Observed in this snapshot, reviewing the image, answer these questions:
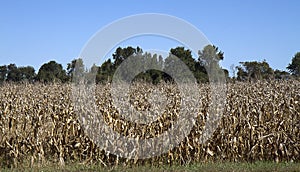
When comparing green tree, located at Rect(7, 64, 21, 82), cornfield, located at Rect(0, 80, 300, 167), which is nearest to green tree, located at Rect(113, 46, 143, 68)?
cornfield, located at Rect(0, 80, 300, 167)

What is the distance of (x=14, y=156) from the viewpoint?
9164 millimetres

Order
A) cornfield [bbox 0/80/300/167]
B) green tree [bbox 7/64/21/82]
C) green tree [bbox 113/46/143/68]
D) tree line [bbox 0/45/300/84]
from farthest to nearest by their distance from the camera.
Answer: green tree [bbox 7/64/21/82] → green tree [bbox 113/46/143/68] → tree line [bbox 0/45/300/84] → cornfield [bbox 0/80/300/167]

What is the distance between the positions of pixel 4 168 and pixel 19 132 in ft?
2.90

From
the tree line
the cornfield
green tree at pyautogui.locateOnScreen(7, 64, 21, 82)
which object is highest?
green tree at pyautogui.locateOnScreen(7, 64, 21, 82)

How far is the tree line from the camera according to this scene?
14891mm

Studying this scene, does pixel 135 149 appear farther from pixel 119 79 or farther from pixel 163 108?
pixel 119 79

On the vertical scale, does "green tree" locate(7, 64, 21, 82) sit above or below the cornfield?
above

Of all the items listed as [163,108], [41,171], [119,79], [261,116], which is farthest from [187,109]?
[119,79]

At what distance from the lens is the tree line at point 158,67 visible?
14891mm

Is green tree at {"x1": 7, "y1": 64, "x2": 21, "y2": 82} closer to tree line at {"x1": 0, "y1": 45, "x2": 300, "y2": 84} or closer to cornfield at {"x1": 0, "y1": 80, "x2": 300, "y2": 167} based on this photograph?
tree line at {"x1": 0, "y1": 45, "x2": 300, "y2": 84}

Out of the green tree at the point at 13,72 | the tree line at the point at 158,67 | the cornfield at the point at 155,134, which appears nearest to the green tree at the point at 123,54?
the tree line at the point at 158,67

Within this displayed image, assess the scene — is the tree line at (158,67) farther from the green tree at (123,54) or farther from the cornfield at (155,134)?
the cornfield at (155,134)

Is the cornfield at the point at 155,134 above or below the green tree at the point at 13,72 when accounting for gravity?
below

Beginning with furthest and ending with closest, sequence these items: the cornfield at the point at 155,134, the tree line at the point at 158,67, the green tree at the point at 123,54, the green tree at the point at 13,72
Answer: the green tree at the point at 13,72, the green tree at the point at 123,54, the tree line at the point at 158,67, the cornfield at the point at 155,134
